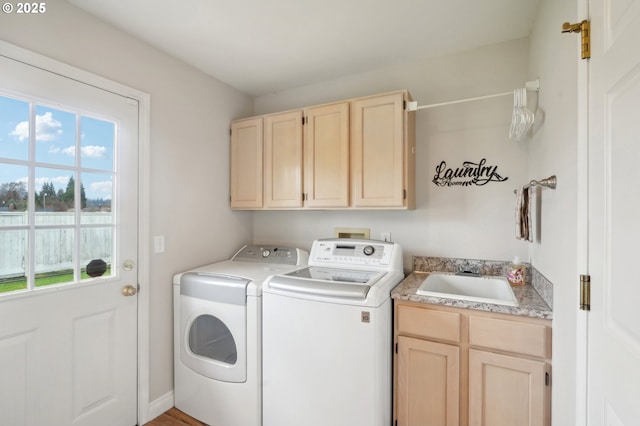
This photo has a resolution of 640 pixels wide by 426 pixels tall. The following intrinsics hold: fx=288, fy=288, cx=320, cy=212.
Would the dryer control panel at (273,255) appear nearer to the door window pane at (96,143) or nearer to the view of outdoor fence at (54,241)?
the view of outdoor fence at (54,241)

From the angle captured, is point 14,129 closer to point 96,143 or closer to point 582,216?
point 96,143

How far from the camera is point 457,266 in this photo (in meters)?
2.05

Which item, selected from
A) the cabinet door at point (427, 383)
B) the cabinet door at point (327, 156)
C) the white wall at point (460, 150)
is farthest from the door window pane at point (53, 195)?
the cabinet door at point (427, 383)

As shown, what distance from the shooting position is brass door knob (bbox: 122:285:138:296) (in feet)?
5.86

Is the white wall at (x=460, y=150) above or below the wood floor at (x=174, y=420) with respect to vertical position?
above

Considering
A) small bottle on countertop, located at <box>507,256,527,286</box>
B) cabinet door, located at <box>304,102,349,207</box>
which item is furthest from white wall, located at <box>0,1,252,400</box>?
small bottle on countertop, located at <box>507,256,527,286</box>

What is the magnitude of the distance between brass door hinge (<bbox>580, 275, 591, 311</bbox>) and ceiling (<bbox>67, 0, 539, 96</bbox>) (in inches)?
58.8

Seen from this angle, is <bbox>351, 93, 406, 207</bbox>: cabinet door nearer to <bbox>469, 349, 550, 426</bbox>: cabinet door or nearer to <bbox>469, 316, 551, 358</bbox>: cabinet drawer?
<bbox>469, 316, 551, 358</bbox>: cabinet drawer

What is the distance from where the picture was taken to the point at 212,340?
1.94 meters

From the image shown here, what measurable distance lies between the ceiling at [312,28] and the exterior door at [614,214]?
100 cm

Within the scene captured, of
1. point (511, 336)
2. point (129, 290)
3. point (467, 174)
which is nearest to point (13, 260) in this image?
point (129, 290)

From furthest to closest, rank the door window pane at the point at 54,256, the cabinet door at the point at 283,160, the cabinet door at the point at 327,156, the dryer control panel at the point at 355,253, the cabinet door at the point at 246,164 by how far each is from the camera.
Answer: the cabinet door at the point at 246,164
the cabinet door at the point at 283,160
the cabinet door at the point at 327,156
the dryer control panel at the point at 355,253
the door window pane at the point at 54,256

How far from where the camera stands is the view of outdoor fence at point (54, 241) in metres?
1.35

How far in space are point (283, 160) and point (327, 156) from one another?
0.39 meters
